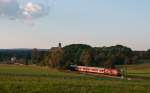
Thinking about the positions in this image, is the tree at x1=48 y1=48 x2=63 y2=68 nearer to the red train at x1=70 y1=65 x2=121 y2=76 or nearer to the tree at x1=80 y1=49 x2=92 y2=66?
the red train at x1=70 y1=65 x2=121 y2=76

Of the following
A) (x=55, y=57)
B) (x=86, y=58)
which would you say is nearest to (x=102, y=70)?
(x=55, y=57)

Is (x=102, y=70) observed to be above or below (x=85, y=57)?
below

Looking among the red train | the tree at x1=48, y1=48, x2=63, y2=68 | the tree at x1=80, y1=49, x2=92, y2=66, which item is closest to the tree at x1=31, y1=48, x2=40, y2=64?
the tree at x1=80, y1=49, x2=92, y2=66

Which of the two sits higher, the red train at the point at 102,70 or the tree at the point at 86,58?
the tree at the point at 86,58

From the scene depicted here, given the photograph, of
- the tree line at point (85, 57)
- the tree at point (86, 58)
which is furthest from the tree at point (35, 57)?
the tree at point (86, 58)

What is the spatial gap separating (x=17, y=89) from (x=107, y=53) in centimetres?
11190

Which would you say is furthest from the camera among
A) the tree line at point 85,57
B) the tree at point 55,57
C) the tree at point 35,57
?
the tree at point 35,57

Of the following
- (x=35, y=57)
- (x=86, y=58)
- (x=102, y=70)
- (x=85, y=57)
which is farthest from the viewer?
(x=35, y=57)

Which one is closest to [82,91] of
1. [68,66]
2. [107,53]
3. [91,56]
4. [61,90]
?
[61,90]

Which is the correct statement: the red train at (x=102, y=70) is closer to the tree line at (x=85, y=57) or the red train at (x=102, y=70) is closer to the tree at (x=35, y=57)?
the tree line at (x=85, y=57)

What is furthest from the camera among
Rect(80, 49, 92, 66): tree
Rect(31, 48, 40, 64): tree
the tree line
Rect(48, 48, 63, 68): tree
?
Rect(31, 48, 40, 64): tree

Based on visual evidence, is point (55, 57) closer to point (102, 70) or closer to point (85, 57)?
point (85, 57)

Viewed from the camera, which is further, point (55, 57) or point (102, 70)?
point (55, 57)

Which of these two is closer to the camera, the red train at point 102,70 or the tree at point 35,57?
the red train at point 102,70
